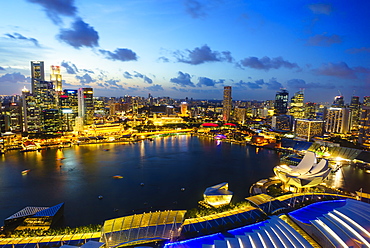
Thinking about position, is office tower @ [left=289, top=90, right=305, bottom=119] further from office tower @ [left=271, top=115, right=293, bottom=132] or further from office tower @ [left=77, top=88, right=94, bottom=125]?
office tower @ [left=77, top=88, right=94, bottom=125]

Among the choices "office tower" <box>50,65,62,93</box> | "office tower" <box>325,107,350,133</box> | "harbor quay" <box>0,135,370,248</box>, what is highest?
"office tower" <box>50,65,62,93</box>

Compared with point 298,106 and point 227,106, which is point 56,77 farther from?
point 298,106

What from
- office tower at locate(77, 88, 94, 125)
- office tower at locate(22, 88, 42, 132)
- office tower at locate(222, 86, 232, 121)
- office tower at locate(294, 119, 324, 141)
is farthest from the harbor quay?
office tower at locate(222, 86, 232, 121)

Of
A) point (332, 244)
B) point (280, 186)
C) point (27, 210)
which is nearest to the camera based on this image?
point (332, 244)

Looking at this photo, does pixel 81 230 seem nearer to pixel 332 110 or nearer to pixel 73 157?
pixel 73 157

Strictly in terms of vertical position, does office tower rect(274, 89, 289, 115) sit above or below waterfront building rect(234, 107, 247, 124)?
above

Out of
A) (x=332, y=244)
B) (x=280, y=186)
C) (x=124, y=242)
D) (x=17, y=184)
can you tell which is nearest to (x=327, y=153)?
(x=280, y=186)

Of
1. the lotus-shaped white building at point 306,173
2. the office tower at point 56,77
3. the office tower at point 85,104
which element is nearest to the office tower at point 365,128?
the lotus-shaped white building at point 306,173
